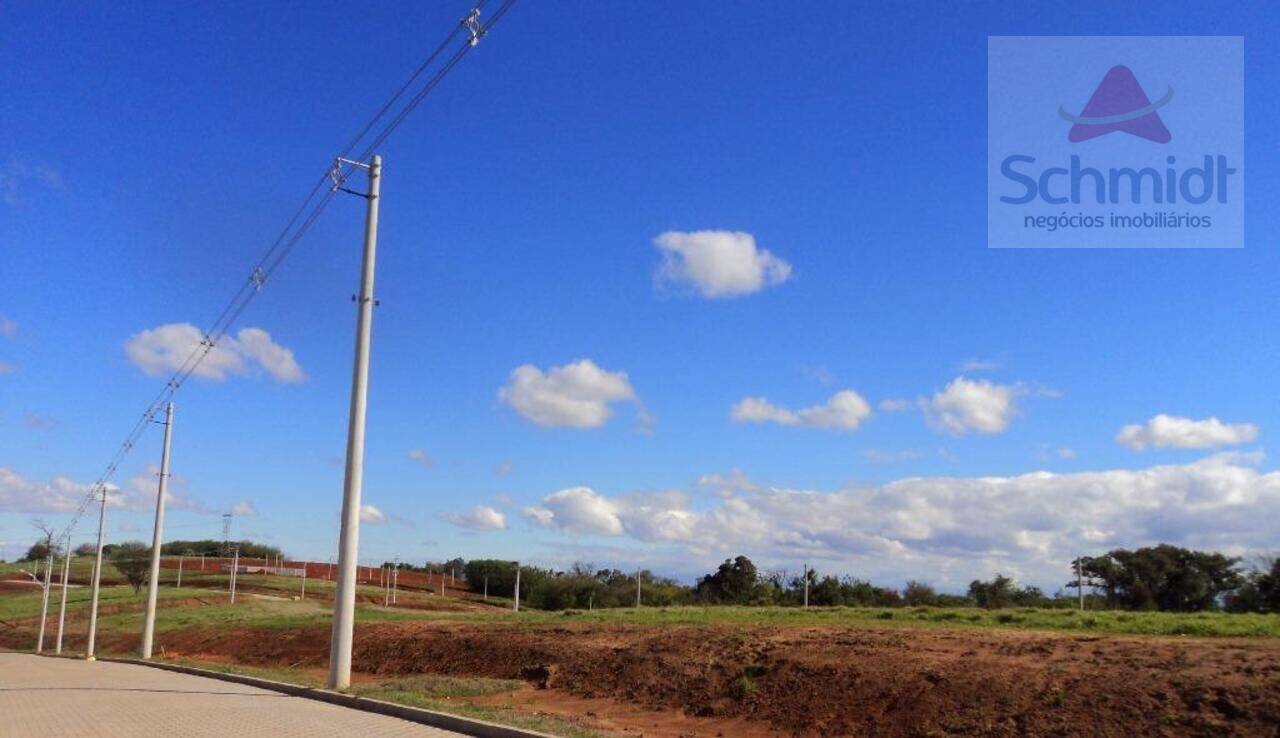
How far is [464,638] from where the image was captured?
31.1 metres

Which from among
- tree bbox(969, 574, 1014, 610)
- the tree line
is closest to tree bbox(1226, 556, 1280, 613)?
the tree line

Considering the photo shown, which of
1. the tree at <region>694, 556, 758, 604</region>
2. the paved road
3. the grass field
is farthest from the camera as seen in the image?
the tree at <region>694, 556, 758, 604</region>

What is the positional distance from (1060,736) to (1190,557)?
98.2 feet

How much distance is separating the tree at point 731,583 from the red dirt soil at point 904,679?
1569 inches

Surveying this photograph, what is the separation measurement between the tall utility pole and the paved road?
1.20m

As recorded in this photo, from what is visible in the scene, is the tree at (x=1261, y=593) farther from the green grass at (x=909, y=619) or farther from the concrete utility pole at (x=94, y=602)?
the concrete utility pole at (x=94, y=602)

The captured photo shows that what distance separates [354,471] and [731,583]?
2008 inches

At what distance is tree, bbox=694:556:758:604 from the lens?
6675 centimetres

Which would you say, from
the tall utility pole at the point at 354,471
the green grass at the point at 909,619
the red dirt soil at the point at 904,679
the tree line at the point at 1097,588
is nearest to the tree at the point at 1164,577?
the tree line at the point at 1097,588

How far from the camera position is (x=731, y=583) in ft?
225

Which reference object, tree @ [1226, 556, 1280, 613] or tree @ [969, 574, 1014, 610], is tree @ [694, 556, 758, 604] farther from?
tree @ [1226, 556, 1280, 613]

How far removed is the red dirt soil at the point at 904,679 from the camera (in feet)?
44.0

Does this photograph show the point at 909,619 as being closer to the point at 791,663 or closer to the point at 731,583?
the point at 791,663

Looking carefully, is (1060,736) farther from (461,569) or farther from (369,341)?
(461,569)
